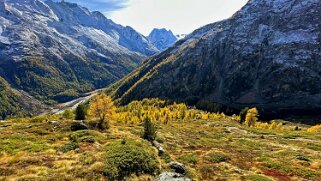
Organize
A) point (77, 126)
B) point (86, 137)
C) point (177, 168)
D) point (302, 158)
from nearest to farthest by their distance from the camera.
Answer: point (177, 168) → point (86, 137) → point (302, 158) → point (77, 126)

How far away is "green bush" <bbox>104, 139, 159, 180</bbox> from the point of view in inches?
1411

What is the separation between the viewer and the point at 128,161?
38375mm

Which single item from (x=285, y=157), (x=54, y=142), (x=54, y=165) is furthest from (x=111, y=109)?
(x=54, y=165)

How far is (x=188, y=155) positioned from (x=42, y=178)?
91.3 ft

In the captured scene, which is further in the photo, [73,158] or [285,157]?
[285,157]

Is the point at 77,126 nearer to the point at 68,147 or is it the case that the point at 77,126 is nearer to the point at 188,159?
the point at 68,147

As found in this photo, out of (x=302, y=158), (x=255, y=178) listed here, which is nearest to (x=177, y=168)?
(x=255, y=178)

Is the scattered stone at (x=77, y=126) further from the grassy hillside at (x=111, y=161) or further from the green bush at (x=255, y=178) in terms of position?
the green bush at (x=255, y=178)

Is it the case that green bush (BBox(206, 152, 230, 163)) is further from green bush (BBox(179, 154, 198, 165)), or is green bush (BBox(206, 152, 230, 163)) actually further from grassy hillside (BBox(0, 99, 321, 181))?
green bush (BBox(179, 154, 198, 165))

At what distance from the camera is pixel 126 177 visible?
35.8 meters

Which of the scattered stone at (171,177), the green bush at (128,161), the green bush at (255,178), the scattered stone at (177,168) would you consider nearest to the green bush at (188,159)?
the green bush at (128,161)

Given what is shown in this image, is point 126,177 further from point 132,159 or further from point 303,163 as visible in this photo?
point 303,163

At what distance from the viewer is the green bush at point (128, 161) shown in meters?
35.8

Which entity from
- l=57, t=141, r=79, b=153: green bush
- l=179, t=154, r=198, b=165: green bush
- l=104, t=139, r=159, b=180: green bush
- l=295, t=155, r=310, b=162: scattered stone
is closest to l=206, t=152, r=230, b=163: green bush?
l=179, t=154, r=198, b=165: green bush
